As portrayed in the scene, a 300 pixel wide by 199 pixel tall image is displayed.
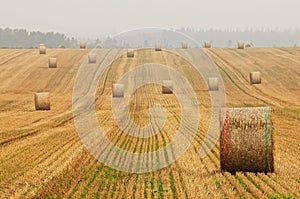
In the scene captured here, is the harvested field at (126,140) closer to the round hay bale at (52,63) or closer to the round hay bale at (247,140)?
the round hay bale at (247,140)

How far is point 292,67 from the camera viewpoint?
165ft

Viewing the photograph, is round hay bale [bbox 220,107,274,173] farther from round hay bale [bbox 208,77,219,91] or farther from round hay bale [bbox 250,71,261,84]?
round hay bale [bbox 250,71,261,84]

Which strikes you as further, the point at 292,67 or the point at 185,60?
the point at 185,60

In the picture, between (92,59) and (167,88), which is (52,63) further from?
(167,88)

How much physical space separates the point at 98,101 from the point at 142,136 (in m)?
16.3

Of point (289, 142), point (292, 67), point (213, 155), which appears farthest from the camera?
point (292, 67)

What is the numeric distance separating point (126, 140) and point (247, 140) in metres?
7.50

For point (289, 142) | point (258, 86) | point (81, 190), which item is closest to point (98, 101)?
point (258, 86)

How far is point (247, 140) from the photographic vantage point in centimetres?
1202

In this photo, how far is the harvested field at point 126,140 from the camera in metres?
11.2

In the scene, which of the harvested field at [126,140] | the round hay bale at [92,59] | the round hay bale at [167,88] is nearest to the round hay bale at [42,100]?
the harvested field at [126,140]

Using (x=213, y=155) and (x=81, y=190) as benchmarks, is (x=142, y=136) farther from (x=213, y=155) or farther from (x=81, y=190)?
(x=81, y=190)

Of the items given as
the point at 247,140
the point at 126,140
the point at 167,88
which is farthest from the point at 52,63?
the point at 247,140

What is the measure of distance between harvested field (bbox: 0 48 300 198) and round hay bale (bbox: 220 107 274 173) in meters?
0.29
